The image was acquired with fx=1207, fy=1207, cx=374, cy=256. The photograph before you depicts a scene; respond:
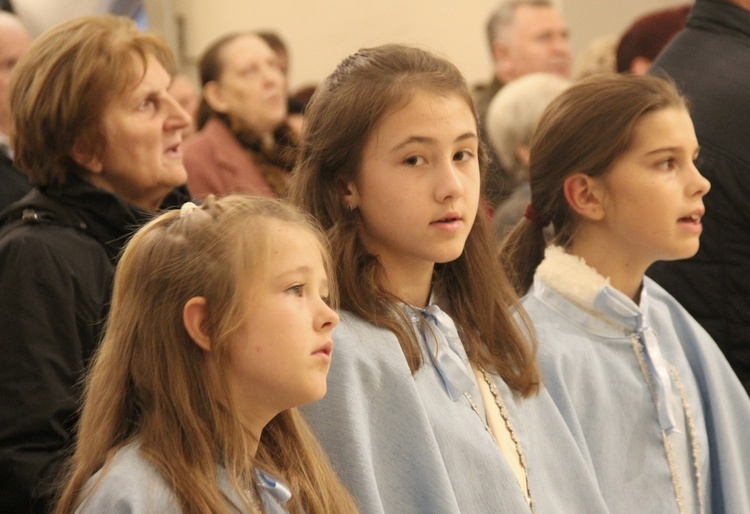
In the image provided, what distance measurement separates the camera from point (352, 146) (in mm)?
2217

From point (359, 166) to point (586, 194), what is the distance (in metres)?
0.71

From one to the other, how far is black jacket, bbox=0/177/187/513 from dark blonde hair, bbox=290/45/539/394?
40cm

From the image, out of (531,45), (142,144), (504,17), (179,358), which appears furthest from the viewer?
(504,17)

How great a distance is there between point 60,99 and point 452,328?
0.96m

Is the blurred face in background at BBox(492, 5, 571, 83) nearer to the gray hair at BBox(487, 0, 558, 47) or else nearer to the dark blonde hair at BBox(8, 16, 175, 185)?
the gray hair at BBox(487, 0, 558, 47)

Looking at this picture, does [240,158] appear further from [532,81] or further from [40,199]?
[40,199]

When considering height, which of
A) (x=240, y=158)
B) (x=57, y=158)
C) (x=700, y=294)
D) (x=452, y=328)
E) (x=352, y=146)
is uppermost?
(x=352, y=146)

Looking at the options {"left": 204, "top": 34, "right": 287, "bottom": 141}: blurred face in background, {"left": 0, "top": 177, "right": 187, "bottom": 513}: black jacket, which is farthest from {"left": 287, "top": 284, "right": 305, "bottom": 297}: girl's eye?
{"left": 204, "top": 34, "right": 287, "bottom": 141}: blurred face in background

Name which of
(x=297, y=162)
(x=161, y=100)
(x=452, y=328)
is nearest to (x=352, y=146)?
(x=297, y=162)

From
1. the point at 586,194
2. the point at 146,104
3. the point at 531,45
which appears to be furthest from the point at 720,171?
the point at 531,45

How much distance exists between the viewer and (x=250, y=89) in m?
4.71

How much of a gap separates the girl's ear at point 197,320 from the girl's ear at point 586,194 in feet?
3.73

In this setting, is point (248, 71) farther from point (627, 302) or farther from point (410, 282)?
point (410, 282)

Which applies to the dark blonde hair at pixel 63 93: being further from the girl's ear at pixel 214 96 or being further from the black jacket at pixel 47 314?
the girl's ear at pixel 214 96
